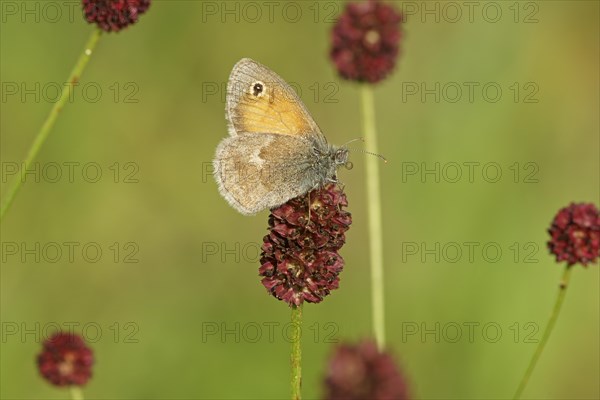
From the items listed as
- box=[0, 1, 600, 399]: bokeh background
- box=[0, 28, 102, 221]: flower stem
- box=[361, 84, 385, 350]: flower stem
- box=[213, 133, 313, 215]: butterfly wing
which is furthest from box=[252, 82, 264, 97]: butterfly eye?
box=[0, 1, 600, 399]: bokeh background

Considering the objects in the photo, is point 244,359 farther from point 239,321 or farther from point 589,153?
point 589,153

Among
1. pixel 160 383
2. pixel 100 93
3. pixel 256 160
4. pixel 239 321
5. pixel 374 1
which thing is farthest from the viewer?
pixel 100 93

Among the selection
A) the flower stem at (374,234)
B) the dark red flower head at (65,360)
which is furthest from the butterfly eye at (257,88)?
the dark red flower head at (65,360)

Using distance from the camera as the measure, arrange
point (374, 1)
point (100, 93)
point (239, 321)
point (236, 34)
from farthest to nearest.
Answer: point (236, 34) < point (100, 93) < point (239, 321) < point (374, 1)

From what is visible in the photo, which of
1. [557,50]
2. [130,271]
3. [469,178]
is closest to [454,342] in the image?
[469,178]

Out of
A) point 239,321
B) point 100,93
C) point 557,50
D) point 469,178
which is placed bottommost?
point 239,321

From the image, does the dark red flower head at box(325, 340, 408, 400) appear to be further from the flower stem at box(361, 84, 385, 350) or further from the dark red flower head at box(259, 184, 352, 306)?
the flower stem at box(361, 84, 385, 350)

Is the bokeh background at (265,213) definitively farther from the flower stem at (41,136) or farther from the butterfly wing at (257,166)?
the flower stem at (41,136)
